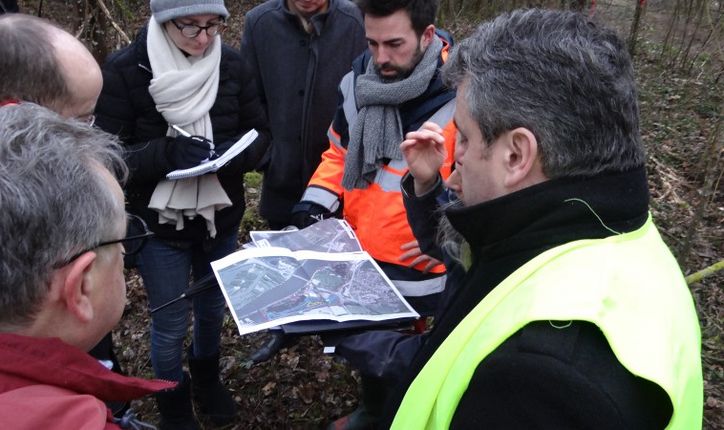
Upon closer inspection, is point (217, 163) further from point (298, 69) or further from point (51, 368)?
point (51, 368)

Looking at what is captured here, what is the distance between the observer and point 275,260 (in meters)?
2.10

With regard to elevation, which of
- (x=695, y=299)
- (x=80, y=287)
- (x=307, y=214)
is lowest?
(x=695, y=299)

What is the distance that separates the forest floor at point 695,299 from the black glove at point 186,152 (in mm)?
1607

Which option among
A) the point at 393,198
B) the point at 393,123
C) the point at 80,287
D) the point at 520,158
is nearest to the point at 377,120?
the point at 393,123

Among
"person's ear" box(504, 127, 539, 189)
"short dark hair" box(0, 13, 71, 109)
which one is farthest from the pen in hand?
"person's ear" box(504, 127, 539, 189)

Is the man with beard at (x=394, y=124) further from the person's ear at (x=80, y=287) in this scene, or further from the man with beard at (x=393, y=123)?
the person's ear at (x=80, y=287)

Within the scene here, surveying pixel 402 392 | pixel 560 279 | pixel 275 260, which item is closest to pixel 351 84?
pixel 275 260

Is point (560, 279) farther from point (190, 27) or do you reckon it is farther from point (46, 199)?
point (190, 27)

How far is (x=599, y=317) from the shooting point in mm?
A: 1063

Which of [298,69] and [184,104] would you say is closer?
[184,104]

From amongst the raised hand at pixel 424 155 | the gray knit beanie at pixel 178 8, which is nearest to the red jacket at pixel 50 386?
the raised hand at pixel 424 155

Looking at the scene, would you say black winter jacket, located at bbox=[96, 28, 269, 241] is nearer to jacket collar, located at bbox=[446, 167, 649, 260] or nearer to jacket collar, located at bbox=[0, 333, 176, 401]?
jacket collar, located at bbox=[0, 333, 176, 401]

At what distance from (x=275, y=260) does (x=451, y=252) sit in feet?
2.12

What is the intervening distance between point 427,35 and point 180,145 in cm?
117
